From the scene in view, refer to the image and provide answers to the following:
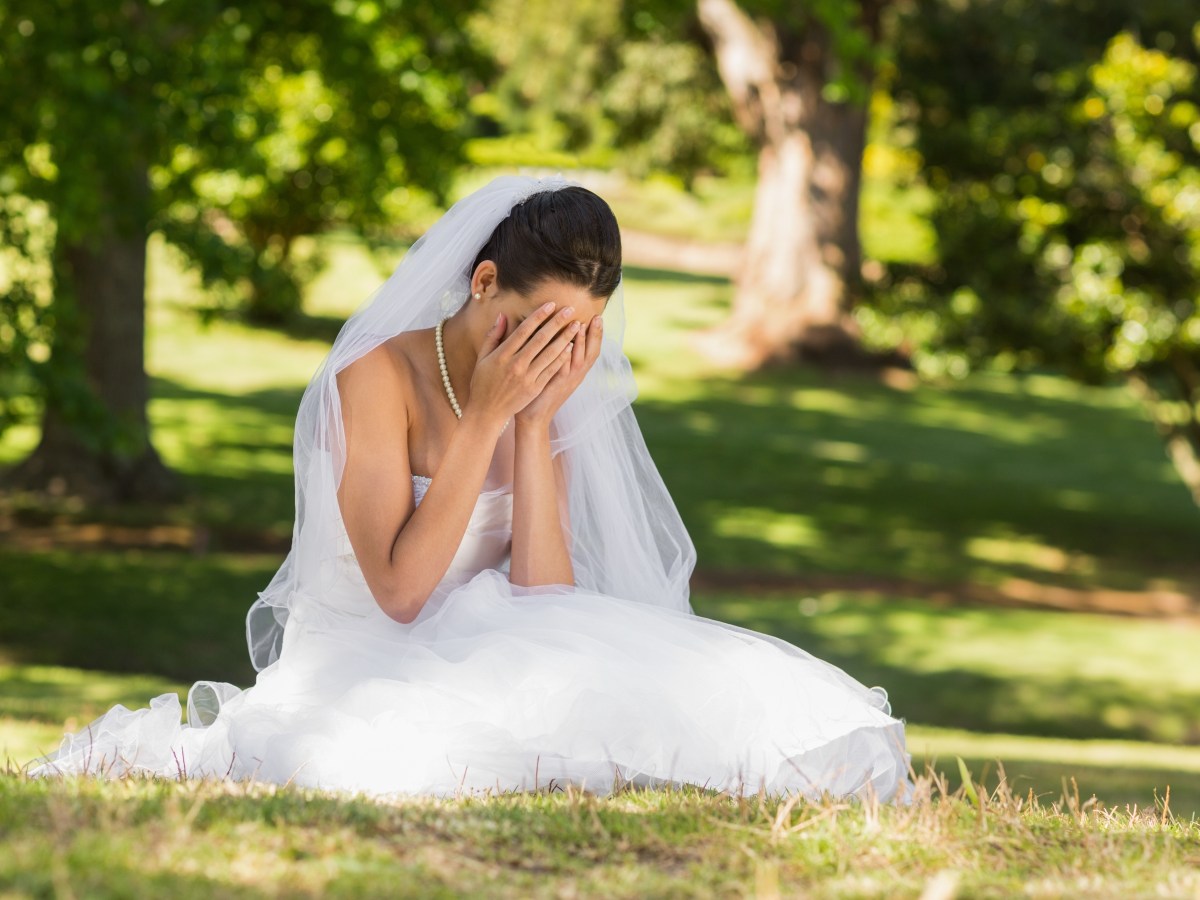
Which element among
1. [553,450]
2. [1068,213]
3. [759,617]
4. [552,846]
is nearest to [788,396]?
[1068,213]

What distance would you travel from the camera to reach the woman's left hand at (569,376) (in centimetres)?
413

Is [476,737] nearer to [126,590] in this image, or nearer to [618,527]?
[618,527]

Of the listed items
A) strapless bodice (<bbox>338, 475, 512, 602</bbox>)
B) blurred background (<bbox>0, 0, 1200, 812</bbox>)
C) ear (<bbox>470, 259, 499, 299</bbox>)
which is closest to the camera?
ear (<bbox>470, 259, 499, 299</bbox>)

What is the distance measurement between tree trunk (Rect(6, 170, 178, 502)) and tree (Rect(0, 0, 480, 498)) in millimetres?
20

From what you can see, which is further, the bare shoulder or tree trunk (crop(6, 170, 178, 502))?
tree trunk (crop(6, 170, 178, 502))

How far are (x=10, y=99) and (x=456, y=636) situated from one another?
7904 millimetres

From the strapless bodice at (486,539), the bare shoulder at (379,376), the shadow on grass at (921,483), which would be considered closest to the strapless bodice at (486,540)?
the strapless bodice at (486,539)

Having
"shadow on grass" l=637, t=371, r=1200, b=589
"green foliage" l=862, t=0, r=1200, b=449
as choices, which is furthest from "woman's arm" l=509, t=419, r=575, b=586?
"shadow on grass" l=637, t=371, r=1200, b=589

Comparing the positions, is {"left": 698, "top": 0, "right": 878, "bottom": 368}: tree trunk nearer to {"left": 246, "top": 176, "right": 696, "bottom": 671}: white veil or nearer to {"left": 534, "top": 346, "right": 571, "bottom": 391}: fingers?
{"left": 246, "top": 176, "right": 696, "bottom": 671}: white veil

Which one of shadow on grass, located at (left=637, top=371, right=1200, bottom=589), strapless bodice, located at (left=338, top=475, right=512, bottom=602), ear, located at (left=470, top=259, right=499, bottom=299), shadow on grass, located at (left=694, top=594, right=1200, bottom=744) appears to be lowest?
shadow on grass, located at (left=694, top=594, right=1200, bottom=744)

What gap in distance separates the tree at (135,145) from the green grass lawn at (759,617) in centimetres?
153

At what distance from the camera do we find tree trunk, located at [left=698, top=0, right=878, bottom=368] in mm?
26812

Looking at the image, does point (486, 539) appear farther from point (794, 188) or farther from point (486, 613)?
point (794, 188)

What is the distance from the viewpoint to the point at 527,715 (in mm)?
3742
